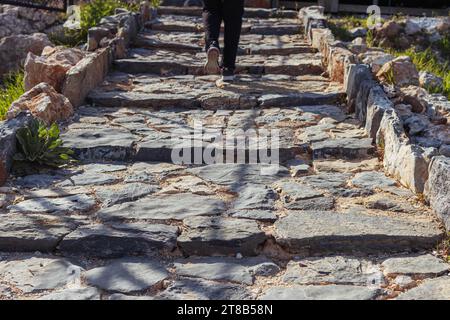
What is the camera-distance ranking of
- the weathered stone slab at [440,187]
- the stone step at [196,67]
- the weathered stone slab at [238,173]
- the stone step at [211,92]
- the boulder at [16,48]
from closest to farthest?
the weathered stone slab at [440,187] → the weathered stone slab at [238,173] → the stone step at [211,92] → the stone step at [196,67] → the boulder at [16,48]

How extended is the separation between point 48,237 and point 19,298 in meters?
0.53

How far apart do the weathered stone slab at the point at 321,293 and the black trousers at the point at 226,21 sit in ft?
12.5

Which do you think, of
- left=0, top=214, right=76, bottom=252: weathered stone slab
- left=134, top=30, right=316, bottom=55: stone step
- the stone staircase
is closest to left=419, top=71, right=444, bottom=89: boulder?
the stone staircase

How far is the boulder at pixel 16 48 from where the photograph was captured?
830 centimetres

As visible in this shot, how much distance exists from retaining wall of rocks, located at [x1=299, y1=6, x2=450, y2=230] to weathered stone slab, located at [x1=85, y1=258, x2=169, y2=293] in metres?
1.46

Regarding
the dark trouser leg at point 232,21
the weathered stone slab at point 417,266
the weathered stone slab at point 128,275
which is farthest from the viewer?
the dark trouser leg at point 232,21

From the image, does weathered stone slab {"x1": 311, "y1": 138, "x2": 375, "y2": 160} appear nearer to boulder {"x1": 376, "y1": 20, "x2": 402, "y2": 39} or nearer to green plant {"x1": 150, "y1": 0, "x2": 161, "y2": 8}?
boulder {"x1": 376, "y1": 20, "x2": 402, "y2": 39}

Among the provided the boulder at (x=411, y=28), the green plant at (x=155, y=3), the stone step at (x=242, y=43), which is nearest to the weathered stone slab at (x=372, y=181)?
the stone step at (x=242, y=43)

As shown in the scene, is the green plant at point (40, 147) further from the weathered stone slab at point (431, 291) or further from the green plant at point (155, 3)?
the green plant at point (155, 3)

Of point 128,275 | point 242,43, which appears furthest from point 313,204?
point 242,43

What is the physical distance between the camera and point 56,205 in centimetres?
361

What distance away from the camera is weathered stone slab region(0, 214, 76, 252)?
314 centimetres

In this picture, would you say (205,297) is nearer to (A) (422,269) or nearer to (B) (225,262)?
(B) (225,262)
